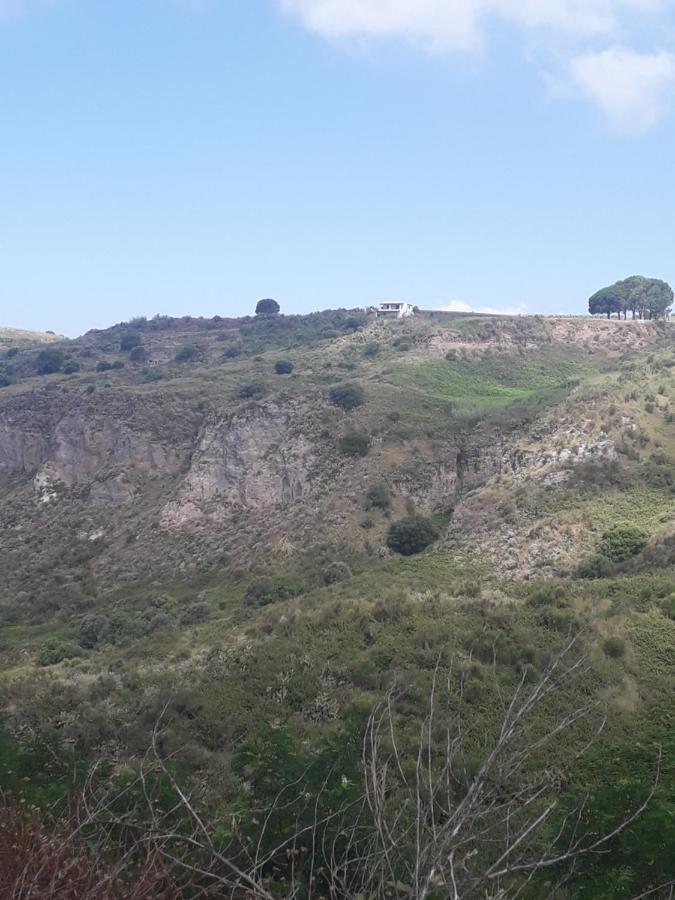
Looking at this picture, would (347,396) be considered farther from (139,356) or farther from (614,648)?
(139,356)

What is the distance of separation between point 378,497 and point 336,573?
839 cm

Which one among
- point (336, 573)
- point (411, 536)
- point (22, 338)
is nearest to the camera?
point (336, 573)

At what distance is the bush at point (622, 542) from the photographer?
2656cm

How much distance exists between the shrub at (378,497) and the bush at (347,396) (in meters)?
11.3

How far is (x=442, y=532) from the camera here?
35.6 m

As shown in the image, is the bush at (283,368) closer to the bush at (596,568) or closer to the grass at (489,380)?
the grass at (489,380)

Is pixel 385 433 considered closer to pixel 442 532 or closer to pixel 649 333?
pixel 442 532

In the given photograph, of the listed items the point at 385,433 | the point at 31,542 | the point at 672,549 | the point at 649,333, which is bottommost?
the point at 31,542

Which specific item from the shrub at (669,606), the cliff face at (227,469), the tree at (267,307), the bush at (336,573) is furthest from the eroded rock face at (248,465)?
the tree at (267,307)

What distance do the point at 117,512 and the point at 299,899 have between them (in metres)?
41.6

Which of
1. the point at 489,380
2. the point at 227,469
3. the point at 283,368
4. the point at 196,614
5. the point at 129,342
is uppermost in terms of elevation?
the point at 129,342

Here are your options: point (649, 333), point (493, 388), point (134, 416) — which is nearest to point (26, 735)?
point (134, 416)

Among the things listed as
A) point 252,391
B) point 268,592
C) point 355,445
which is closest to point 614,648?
point 268,592

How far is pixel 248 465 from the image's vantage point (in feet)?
154
